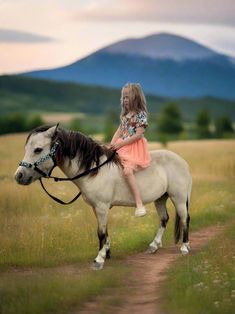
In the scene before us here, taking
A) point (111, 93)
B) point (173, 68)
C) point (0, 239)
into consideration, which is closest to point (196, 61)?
point (173, 68)

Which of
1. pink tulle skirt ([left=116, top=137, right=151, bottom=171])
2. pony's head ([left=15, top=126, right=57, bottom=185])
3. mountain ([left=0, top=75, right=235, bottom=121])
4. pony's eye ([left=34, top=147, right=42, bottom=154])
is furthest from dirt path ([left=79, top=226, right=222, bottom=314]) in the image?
mountain ([left=0, top=75, right=235, bottom=121])

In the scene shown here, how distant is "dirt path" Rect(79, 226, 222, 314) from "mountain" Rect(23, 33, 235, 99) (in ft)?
156

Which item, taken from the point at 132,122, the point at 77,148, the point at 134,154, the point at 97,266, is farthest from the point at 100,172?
the point at 97,266

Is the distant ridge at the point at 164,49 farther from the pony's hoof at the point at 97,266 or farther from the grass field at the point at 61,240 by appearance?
the pony's hoof at the point at 97,266

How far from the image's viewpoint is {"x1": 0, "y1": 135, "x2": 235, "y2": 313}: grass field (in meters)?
6.87

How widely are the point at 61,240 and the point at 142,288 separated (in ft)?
7.61

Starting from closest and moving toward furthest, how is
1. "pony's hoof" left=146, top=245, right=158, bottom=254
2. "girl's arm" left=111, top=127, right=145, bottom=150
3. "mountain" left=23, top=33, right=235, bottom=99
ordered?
"girl's arm" left=111, top=127, right=145, bottom=150
"pony's hoof" left=146, top=245, right=158, bottom=254
"mountain" left=23, top=33, right=235, bottom=99

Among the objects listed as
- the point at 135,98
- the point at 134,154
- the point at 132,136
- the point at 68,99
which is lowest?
the point at 68,99

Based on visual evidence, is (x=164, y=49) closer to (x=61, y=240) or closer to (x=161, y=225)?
(x=161, y=225)

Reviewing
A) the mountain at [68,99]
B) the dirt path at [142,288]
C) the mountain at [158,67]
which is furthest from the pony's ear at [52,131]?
the mountain at [68,99]

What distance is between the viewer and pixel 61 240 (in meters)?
9.77

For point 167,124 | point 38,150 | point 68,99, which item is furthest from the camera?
point 68,99

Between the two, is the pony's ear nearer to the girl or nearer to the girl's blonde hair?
the girl

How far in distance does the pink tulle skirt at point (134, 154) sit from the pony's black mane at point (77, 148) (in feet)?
0.75
